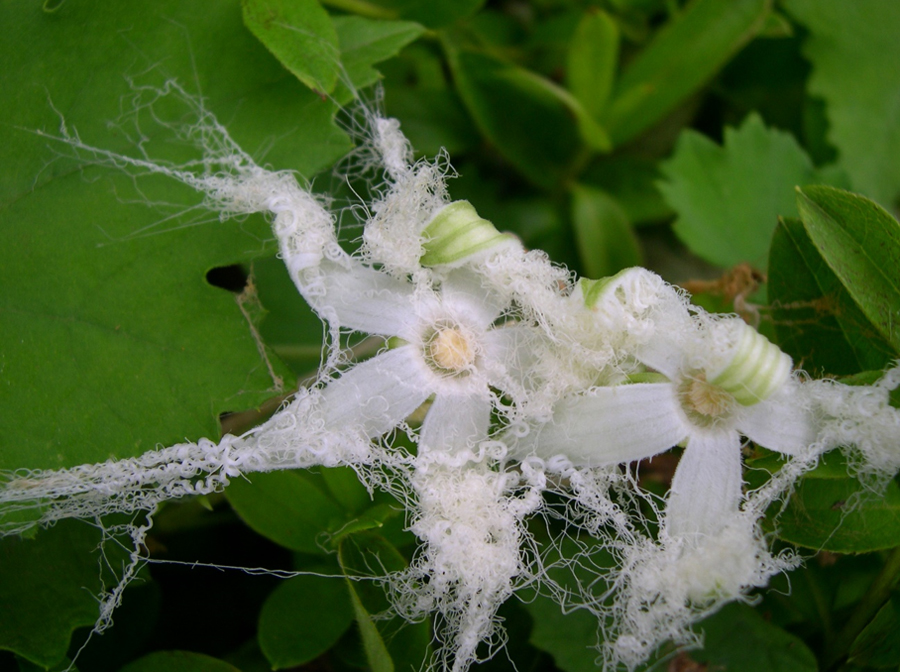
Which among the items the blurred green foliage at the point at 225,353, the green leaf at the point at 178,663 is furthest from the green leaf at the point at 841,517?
the green leaf at the point at 178,663

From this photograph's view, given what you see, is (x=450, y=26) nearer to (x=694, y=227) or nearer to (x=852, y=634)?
(x=694, y=227)

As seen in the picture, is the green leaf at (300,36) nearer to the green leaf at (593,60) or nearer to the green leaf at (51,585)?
the green leaf at (593,60)

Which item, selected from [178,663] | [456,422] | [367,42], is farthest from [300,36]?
[178,663]

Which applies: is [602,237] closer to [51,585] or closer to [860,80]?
[860,80]

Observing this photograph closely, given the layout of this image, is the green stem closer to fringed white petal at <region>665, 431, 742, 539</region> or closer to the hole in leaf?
fringed white petal at <region>665, 431, 742, 539</region>

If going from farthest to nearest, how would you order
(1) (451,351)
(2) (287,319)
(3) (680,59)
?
(3) (680,59) → (2) (287,319) → (1) (451,351)
